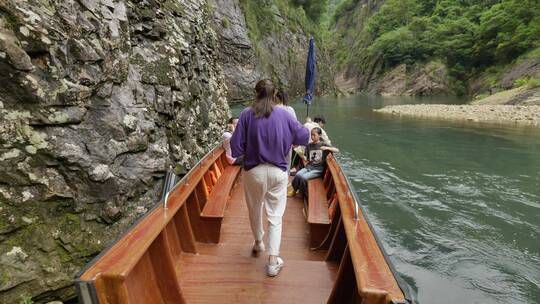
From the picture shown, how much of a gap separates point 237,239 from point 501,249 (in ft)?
15.8

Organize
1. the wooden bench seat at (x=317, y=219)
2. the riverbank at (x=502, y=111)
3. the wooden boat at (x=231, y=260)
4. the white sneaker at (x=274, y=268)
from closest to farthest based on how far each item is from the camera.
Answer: the wooden boat at (x=231, y=260)
the white sneaker at (x=274, y=268)
the wooden bench seat at (x=317, y=219)
the riverbank at (x=502, y=111)

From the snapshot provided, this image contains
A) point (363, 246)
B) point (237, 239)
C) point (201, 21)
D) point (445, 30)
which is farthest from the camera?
point (445, 30)

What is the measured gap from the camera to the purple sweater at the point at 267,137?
299cm

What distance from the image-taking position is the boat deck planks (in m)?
3.03

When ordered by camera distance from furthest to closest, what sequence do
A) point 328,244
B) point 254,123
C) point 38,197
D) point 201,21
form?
1. point 201,21
2. point 328,244
3. point 38,197
4. point 254,123

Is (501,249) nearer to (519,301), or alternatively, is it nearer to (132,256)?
(519,301)

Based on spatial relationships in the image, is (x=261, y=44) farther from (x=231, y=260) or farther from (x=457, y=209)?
(x=231, y=260)

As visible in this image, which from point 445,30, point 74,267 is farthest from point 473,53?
point 74,267

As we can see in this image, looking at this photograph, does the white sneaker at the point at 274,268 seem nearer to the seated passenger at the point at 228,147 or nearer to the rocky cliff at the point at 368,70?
the seated passenger at the point at 228,147

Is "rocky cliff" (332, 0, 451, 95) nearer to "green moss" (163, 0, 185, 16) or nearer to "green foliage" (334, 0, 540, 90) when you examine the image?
"green foliage" (334, 0, 540, 90)

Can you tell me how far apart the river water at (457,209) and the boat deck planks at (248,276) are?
2167 millimetres

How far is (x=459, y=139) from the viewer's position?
635 inches

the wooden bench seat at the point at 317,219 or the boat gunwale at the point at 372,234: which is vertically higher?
the boat gunwale at the point at 372,234

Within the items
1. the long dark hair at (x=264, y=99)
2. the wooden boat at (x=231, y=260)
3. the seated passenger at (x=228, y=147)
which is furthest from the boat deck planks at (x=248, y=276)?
the seated passenger at (x=228, y=147)
